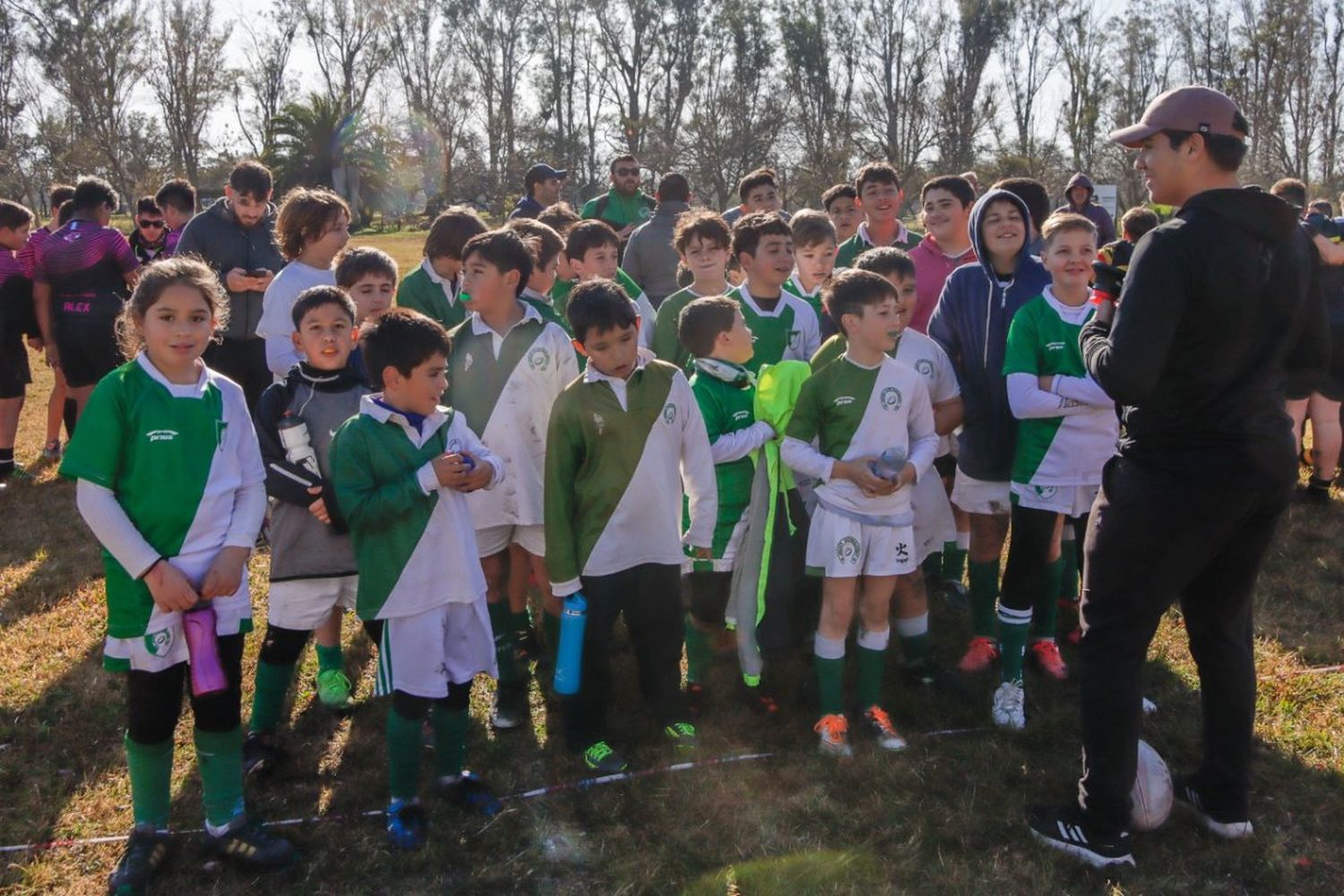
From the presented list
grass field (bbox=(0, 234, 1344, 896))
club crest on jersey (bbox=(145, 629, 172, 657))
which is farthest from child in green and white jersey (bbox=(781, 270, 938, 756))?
club crest on jersey (bbox=(145, 629, 172, 657))

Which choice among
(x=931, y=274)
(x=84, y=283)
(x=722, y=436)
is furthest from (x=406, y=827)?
(x=84, y=283)

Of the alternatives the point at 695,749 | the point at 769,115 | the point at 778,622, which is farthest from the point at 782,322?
the point at 769,115

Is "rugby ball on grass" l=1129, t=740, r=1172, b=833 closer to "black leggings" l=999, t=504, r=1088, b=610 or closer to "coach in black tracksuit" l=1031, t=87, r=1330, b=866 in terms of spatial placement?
"coach in black tracksuit" l=1031, t=87, r=1330, b=866

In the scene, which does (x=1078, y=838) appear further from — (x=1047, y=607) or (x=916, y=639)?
(x=1047, y=607)

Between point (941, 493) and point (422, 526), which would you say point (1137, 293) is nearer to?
point (941, 493)

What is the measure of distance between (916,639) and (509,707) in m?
1.72

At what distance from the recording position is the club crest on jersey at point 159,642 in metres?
2.88

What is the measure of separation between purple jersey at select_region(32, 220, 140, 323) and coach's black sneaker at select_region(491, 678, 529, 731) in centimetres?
479

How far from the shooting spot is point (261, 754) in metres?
3.64

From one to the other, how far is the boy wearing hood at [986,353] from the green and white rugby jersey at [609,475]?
1415 millimetres

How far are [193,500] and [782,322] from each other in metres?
2.51

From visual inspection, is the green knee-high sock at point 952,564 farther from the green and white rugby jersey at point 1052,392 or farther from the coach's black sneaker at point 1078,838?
the coach's black sneaker at point 1078,838

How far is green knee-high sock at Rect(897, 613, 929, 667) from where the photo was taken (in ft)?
13.9

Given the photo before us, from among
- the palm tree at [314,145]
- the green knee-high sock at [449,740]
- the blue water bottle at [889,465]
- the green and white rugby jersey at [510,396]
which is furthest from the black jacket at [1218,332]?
the palm tree at [314,145]
